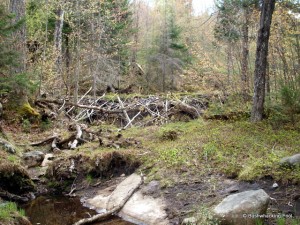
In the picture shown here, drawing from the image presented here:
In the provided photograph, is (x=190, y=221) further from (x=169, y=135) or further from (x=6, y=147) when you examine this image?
(x=6, y=147)

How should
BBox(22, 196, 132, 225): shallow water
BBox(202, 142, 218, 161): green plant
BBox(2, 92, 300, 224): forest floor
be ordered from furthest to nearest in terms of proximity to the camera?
BBox(202, 142, 218, 161): green plant, BBox(22, 196, 132, 225): shallow water, BBox(2, 92, 300, 224): forest floor

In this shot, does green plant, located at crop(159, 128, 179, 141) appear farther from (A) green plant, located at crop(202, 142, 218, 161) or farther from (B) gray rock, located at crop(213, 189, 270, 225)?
(B) gray rock, located at crop(213, 189, 270, 225)

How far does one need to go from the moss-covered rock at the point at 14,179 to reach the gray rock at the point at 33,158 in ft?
3.52

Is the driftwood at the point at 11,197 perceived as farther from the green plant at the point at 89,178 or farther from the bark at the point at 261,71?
the bark at the point at 261,71

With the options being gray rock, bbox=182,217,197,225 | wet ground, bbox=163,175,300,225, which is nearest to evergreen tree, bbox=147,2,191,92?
wet ground, bbox=163,175,300,225

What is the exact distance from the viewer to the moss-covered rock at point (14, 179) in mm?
7048

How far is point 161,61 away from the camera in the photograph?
989 inches

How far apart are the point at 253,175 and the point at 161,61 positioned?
19631 millimetres

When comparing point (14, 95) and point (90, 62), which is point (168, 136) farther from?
point (90, 62)

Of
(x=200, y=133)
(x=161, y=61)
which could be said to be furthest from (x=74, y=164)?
(x=161, y=61)

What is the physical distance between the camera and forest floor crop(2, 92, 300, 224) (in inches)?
226

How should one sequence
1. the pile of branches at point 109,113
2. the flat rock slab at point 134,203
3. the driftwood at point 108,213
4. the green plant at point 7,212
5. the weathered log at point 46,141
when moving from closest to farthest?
the green plant at point 7,212 < the driftwood at point 108,213 < the flat rock slab at point 134,203 < the weathered log at point 46,141 < the pile of branches at point 109,113

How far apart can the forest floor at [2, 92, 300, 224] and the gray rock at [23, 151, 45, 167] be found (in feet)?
1.82

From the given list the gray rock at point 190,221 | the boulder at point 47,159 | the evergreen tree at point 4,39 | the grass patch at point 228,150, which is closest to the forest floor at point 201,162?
the grass patch at point 228,150
